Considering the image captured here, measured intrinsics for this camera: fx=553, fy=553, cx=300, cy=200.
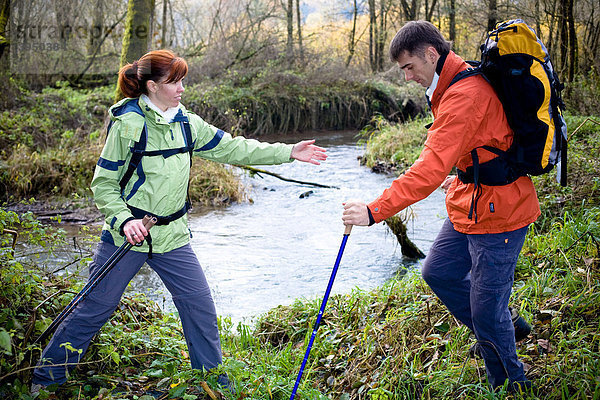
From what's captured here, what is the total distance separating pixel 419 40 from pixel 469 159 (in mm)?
696

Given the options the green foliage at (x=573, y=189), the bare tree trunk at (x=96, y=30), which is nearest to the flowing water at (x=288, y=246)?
the green foliage at (x=573, y=189)

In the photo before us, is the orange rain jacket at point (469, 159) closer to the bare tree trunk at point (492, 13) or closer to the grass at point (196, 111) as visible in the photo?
the grass at point (196, 111)

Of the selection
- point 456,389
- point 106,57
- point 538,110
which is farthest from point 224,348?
point 106,57

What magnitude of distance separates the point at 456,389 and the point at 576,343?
827 millimetres

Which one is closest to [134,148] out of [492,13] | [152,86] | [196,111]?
[152,86]

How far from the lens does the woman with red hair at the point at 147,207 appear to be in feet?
10.2

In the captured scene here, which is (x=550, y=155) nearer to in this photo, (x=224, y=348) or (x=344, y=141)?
(x=224, y=348)

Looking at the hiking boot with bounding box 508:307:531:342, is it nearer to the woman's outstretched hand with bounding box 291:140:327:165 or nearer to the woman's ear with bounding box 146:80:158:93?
the woman's outstretched hand with bounding box 291:140:327:165

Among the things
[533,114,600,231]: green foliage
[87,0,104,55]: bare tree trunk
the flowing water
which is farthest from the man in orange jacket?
[87,0,104,55]: bare tree trunk

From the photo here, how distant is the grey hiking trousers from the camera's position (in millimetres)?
3109

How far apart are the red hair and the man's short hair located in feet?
4.21

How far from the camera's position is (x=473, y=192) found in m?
2.86

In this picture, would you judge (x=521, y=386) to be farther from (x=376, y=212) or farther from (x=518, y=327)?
(x=376, y=212)

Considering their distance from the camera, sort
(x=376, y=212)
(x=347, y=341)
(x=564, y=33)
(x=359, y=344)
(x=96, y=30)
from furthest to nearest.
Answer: (x=96, y=30) → (x=564, y=33) → (x=347, y=341) → (x=359, y=344) → (x=376, y=212)
